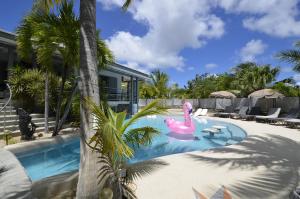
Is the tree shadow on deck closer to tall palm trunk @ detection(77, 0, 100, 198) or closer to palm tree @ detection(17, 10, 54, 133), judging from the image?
tall palm trunk @ detection(77, 0, 100, 198)

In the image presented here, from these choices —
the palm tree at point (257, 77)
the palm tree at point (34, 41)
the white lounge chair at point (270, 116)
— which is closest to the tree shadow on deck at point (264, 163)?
the palm tree at point (34, 41)

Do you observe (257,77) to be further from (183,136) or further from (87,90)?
(87,90)

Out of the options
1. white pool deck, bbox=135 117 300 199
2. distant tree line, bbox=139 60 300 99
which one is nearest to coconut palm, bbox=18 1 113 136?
white pool deck, bbox=135 117 300 199

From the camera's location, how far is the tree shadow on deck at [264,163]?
4.45 m

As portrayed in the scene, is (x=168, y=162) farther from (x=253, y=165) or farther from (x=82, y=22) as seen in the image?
(x=82, y=22)

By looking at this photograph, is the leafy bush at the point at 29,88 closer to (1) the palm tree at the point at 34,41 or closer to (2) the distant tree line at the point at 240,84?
(1) the palm tree at the point at 34,41

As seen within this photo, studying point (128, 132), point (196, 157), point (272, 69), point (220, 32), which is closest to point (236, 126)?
point (196, 157)

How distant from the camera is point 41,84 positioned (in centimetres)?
1179

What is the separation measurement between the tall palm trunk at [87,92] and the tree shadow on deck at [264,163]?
2671 millimetres

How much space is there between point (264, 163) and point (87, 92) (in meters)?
5.03

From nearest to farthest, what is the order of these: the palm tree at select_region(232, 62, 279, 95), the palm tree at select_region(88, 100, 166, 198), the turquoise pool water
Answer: the palm tree at select_region(88, 100, 166, 198) < the turquoise pool water < the palm tree at select_region(232, 62, 279, 95)

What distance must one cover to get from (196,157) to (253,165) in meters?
1.54

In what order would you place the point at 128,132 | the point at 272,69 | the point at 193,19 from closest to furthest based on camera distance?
the point at 128,132, the point at 193,19, the point at 272,69

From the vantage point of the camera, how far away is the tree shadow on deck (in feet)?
14.6
